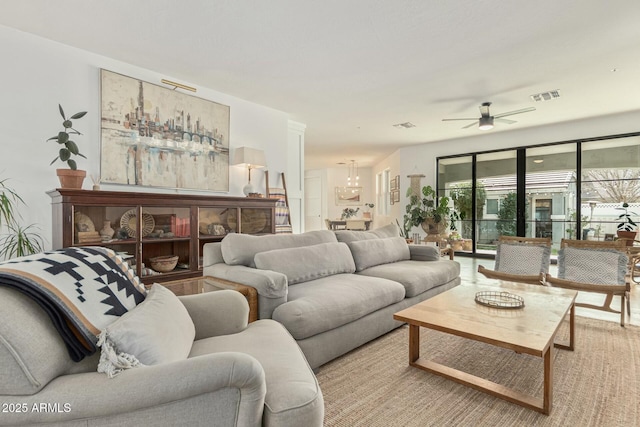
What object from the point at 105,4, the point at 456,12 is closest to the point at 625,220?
the point at 456,12

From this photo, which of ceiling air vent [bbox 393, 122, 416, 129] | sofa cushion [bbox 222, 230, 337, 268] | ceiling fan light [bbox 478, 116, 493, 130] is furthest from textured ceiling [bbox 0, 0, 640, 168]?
sofa cushion [bbox 222, 230, 337, 268]

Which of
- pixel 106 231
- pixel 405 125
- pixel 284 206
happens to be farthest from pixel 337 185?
pixel 106 231

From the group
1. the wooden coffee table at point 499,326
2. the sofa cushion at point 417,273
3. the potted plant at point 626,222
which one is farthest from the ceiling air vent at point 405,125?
the wooden coffee table at point 499,326

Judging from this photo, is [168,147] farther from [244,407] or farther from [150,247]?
[244,407]

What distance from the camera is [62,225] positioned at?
281 centimetres

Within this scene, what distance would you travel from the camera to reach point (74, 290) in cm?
103

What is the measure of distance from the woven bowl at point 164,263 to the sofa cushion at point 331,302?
183 centimetres

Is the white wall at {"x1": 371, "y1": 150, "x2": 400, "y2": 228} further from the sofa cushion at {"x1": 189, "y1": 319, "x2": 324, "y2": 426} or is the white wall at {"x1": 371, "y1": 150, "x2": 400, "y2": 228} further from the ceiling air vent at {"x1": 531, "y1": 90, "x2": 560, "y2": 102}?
the sofa cushion at {"x1": 189, "y1": 319, "x2": 324, "y2": 426}

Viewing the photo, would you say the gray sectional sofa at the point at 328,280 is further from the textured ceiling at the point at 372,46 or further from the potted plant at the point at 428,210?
the potted plant at the point at 428,210

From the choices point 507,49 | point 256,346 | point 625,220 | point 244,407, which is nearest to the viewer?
point 244,407

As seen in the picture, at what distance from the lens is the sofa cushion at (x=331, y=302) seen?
75.7 inches

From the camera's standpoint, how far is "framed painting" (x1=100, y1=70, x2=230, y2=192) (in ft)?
11.2

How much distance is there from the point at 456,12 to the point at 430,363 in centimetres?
277

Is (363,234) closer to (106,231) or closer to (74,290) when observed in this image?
(106,231)
